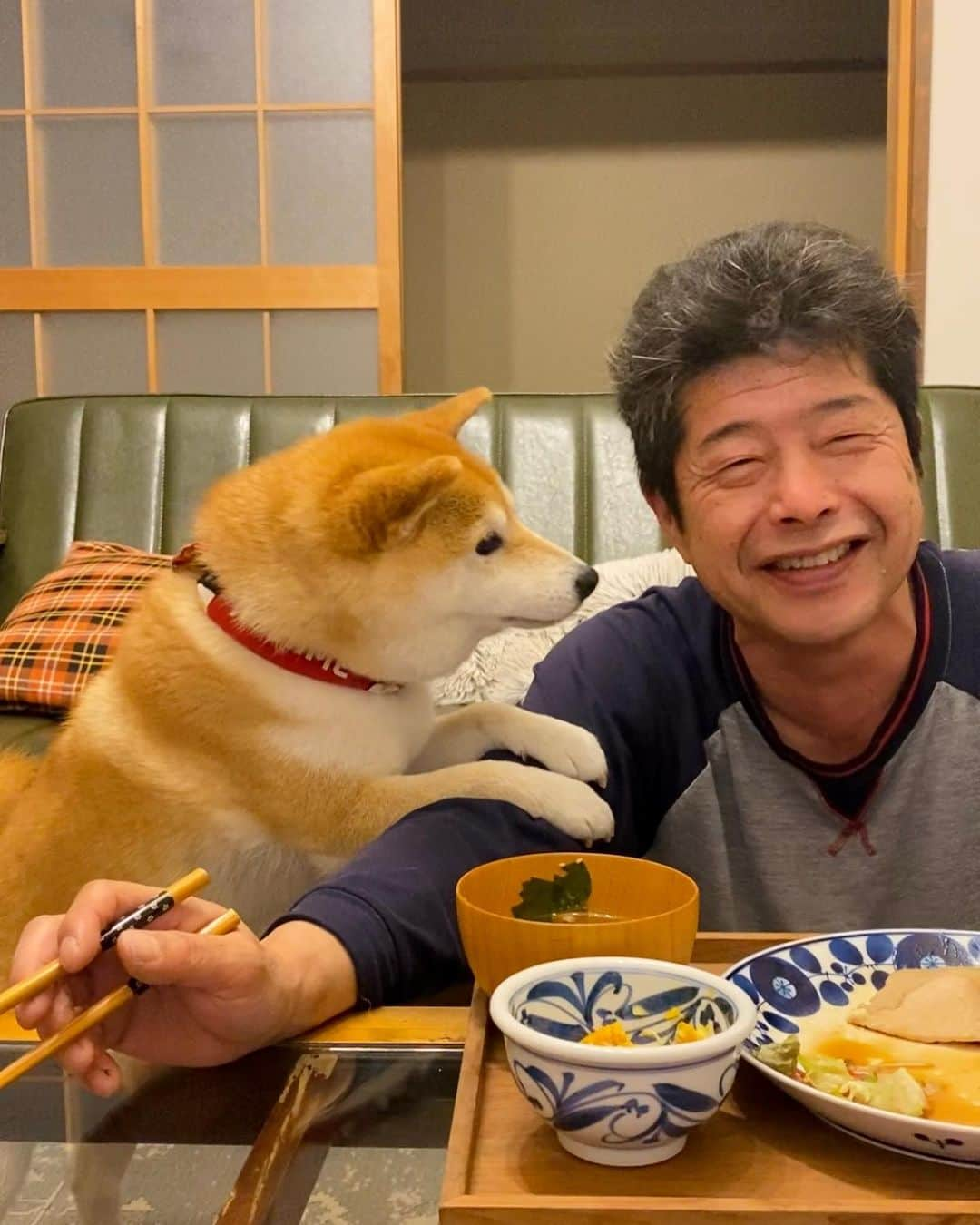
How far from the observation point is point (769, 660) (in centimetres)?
109

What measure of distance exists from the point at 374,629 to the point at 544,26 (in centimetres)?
373

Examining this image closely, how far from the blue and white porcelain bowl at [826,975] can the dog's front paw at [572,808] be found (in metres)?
0.33

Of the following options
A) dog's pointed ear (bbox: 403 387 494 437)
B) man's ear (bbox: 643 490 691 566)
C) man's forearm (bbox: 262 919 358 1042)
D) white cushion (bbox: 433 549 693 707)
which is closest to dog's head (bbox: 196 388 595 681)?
dog's pointed ear (bbox: 403 387 494 437)

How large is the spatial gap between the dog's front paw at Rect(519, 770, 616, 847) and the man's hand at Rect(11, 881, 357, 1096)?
0.35m

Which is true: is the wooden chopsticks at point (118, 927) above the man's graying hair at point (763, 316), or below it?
below

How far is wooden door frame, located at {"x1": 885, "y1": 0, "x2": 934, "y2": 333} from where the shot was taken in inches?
110

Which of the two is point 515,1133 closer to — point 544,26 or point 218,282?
point 218,282

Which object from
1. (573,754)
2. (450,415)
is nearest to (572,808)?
(573,754)

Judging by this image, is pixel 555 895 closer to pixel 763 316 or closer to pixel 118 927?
pixel 118 927

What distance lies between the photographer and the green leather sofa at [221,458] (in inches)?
98.0

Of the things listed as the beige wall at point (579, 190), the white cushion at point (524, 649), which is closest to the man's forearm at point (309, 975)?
the white cushion at point (524, 649)

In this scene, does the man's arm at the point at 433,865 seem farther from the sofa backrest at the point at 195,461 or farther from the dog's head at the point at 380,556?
the sofa backrest at the point at 195,461

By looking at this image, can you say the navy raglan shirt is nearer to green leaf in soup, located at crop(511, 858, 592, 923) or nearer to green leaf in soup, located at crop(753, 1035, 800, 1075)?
green leaf in soup, located at crop(511, 858, 592, 923)

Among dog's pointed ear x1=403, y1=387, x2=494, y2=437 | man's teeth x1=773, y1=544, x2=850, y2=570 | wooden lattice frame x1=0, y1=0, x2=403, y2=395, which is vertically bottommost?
man's teeth x1=773, y1=544, x2=850, y2=570
